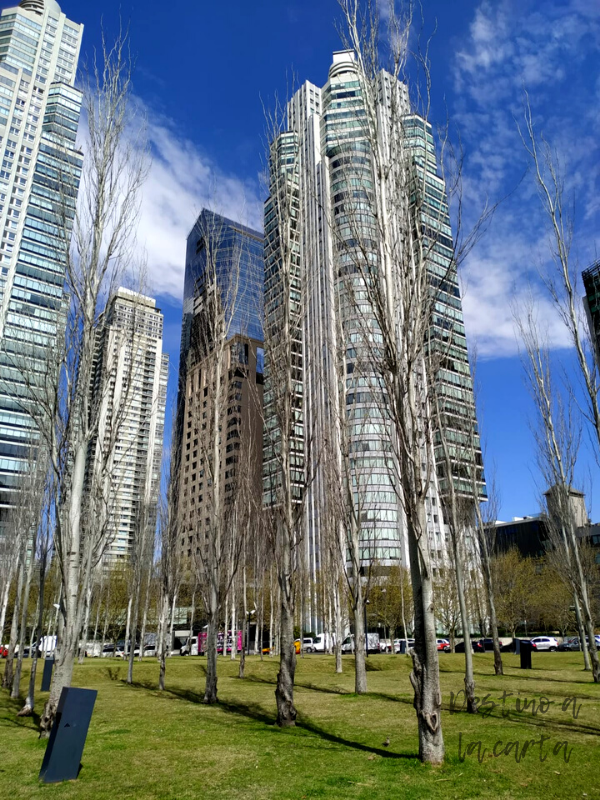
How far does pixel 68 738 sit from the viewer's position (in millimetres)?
6949

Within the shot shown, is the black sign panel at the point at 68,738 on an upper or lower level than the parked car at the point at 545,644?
upper

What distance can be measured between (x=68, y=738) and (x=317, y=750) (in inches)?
147

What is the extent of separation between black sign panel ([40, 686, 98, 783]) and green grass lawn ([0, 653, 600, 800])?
21 cm

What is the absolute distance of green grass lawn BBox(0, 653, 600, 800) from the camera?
6.11 meters

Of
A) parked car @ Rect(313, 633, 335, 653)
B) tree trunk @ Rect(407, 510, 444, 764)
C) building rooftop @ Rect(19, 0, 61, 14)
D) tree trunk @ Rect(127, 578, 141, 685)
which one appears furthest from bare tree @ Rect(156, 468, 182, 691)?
building rooftop @ Rect(19, 0, 61, 14)

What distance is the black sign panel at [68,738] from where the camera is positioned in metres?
6.81

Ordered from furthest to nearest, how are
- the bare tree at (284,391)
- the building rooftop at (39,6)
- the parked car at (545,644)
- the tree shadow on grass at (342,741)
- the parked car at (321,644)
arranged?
the building rooftop at (39,6), the parked car at (321,644), the parked car at (545,644), the bare tree at (284,391), the tree shadow on grass at (342,741)

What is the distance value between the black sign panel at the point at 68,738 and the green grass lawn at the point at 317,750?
211 millimetres

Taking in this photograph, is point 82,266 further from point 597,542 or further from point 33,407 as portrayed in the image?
point 597,542

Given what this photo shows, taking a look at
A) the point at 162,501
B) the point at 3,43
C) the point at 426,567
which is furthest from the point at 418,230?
the point at 3,43

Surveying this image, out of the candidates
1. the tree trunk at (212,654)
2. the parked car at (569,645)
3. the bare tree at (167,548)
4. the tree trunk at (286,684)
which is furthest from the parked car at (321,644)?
the tree trunk at (286,684)

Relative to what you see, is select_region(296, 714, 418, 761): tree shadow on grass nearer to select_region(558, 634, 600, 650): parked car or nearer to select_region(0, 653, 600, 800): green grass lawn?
select_region(0, 653, 600, 800): green grass lawn

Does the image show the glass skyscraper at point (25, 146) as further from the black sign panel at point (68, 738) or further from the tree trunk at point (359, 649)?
the black sign panel at point (68, 738)

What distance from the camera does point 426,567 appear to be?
759 centimetres
